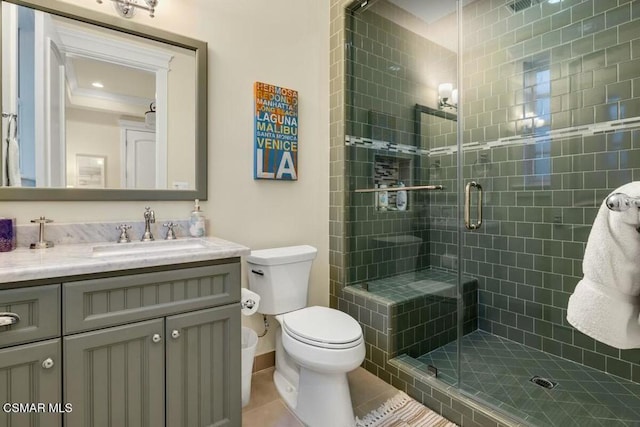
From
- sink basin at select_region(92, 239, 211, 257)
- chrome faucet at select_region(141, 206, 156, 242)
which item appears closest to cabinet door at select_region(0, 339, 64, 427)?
sink basin at select_region(92, 239, 211, 257)

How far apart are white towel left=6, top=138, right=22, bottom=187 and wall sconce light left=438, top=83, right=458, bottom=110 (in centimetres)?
271

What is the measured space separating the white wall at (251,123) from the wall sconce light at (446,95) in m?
Answer: 1.01

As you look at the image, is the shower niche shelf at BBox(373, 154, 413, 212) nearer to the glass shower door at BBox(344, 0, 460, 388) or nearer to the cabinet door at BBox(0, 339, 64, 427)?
the glass shower door at BBox(344, 0, 460, 388)

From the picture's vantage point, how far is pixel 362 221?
239cm

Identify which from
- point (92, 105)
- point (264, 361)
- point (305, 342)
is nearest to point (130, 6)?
point (92, 105)

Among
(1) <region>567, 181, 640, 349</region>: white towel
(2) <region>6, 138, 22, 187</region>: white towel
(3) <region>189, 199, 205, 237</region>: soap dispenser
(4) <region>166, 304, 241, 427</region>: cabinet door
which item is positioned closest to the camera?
(1) <region>567, 181, 640, 349</region>: white towel

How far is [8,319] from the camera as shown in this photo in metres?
0.91

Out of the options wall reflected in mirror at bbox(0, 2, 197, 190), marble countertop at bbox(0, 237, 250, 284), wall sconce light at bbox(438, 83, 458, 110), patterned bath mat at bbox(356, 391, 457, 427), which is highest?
wall sconce light at bbox(438, 83, 458, 110)

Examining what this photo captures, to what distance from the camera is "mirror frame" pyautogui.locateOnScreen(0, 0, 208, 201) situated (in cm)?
138

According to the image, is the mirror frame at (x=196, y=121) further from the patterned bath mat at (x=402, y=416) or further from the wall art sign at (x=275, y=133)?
the patterned bath mat at (x=402, y=416)

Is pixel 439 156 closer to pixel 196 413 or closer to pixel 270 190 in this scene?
pixel 270 190

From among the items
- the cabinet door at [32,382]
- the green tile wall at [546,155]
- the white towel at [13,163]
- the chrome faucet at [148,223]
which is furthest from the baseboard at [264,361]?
the green tile wall at [546,155]

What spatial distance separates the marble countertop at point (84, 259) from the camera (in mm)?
944

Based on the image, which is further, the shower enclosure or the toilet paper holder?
the shower enclosure
